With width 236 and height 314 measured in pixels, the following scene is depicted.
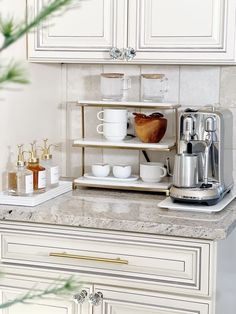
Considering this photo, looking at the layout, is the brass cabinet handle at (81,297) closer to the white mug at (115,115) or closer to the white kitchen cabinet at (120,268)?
the white kitchen cabinet at (120,268)

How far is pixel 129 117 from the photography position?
2.40m

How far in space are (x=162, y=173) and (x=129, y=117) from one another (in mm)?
342

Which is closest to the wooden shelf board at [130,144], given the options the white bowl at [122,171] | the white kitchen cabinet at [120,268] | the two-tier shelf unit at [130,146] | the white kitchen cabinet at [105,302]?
the two-tier shelf unit at [130,146]

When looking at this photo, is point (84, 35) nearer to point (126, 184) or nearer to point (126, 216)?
point (126, 184)

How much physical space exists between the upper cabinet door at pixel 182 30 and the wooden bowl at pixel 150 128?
0.25 meters

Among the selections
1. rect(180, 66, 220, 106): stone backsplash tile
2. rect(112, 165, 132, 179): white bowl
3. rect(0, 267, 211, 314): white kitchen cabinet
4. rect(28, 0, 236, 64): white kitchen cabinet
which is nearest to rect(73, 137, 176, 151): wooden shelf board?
rect(112, 165, 132, 179): white bowl

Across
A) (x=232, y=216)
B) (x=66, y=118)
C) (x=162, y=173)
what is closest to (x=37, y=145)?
(x=66, y=118)

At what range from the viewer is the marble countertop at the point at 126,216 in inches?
65.2

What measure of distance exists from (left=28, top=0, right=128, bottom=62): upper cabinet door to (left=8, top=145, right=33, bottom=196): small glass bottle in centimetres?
48

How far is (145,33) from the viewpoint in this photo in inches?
80.6

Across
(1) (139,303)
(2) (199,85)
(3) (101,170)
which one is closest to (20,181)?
(3) (101,170)

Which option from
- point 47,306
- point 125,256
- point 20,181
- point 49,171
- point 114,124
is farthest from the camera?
point 114,124

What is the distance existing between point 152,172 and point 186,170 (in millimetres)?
381

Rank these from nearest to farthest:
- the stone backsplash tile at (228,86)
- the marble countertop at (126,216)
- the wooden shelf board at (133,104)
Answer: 1. the marble countertop at (126,216)
2. the wooden shelf board at (133,104)
3. the stone backsplash tile at (228,86)
